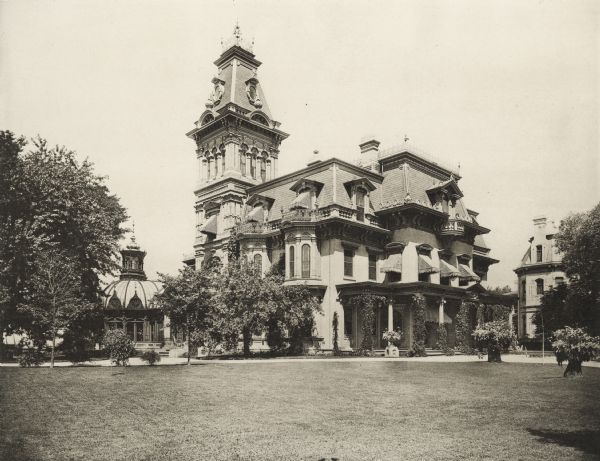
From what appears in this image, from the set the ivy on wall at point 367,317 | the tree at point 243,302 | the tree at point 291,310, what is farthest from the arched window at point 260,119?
Result: the ivy on wall at point 367,317

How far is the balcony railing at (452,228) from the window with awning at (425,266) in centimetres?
322

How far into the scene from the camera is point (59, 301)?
24844 mm

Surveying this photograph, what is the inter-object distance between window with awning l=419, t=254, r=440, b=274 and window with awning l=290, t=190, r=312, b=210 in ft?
29.7

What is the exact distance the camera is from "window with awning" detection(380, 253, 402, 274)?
124 ft

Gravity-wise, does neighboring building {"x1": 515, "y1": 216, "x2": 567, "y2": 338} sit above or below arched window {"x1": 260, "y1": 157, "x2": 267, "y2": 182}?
below

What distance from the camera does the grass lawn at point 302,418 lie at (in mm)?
8344

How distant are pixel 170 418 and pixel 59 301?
16.5 metres

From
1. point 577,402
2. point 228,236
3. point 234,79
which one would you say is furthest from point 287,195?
point 577,402

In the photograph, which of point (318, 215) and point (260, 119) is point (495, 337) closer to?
point (318, 215)

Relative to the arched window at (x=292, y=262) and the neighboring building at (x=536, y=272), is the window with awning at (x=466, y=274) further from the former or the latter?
the neighboring building at (x=536, y=272)

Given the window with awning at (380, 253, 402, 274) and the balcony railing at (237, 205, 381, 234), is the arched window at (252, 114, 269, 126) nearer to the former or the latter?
the balcony railing at (237, 205, 381, 234)

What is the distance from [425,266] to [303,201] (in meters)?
9.99

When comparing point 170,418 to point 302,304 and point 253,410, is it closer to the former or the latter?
point 253,410

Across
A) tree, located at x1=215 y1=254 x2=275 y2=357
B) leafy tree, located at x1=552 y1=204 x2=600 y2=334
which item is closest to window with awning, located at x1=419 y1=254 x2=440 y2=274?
leafy tree, located at x1=552 y1=204 x2=600 y2=334
